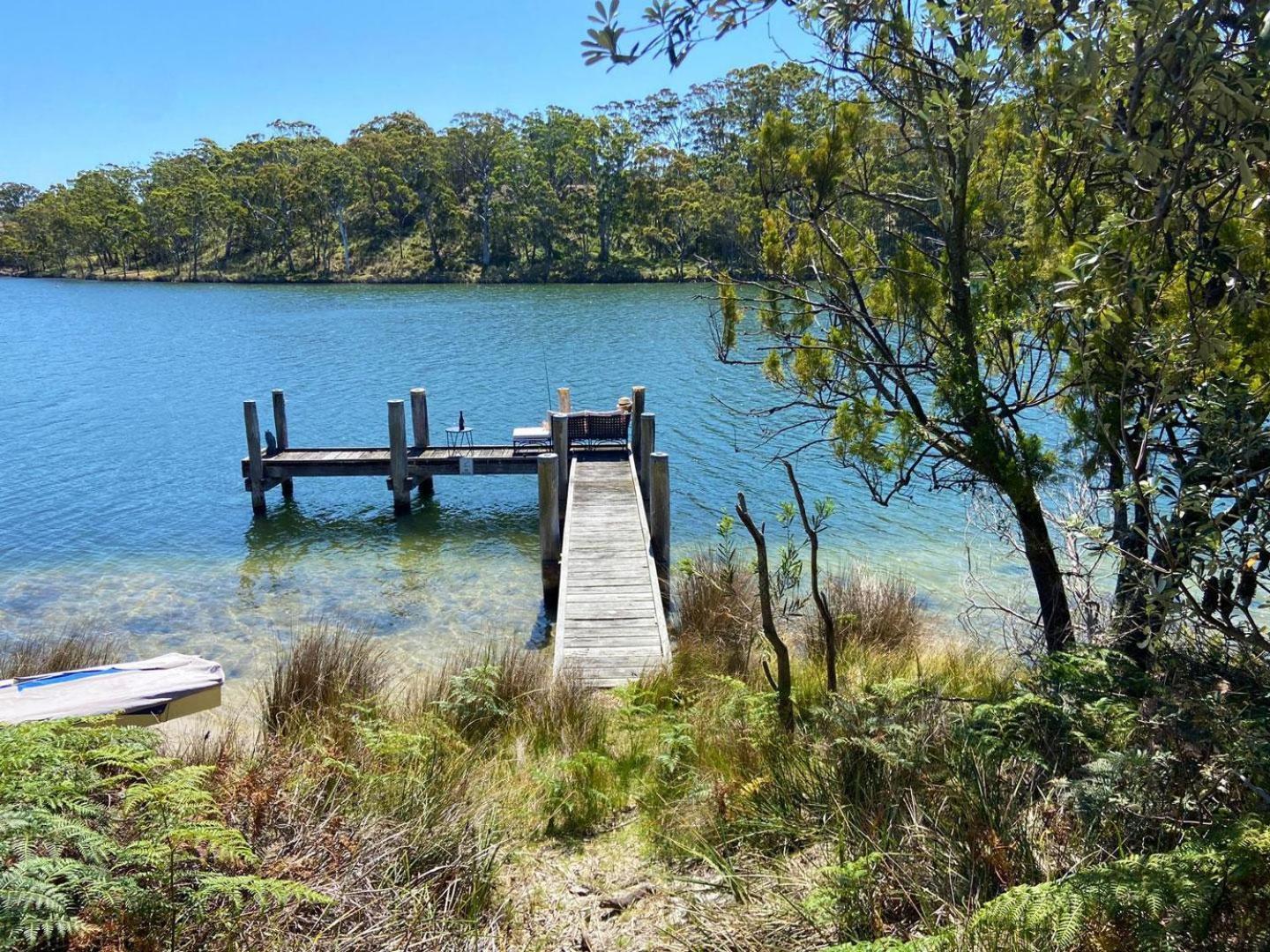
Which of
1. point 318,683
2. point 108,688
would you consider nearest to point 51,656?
point 108,688

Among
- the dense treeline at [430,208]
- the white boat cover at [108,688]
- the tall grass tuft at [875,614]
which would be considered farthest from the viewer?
the dense treeline at [430,208]

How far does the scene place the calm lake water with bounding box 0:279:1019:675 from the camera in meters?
11.5

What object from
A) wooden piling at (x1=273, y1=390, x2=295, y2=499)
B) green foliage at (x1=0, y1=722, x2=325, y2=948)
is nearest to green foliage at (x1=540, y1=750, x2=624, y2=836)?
green foliage at (x1=0, y1=722, x2=325, y2=948)

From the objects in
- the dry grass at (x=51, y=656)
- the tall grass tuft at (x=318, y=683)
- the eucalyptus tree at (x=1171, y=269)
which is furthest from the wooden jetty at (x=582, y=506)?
the eucalyptus tree at (x=1171, y=269)

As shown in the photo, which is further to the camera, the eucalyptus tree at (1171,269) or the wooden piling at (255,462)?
the wooden piling at (255,462)

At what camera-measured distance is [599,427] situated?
1555cm

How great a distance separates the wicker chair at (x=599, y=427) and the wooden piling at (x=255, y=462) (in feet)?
17.4

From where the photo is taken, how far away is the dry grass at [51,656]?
305 inches

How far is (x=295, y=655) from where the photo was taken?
21.8ft

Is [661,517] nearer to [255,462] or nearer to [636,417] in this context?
[636,417]

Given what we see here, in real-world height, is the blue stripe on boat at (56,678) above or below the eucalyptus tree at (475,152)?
below

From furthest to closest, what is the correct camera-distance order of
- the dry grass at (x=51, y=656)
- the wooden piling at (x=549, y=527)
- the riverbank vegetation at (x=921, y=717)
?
the wooden piling at (x=549, y=527)
the dry grass at (x=51, y=656)
the riverbank vegetation at (x=921, y=717)

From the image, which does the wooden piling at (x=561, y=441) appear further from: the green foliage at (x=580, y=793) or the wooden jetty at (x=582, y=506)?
the green foliage at (x=580, y=793)

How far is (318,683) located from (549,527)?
16.9ft
